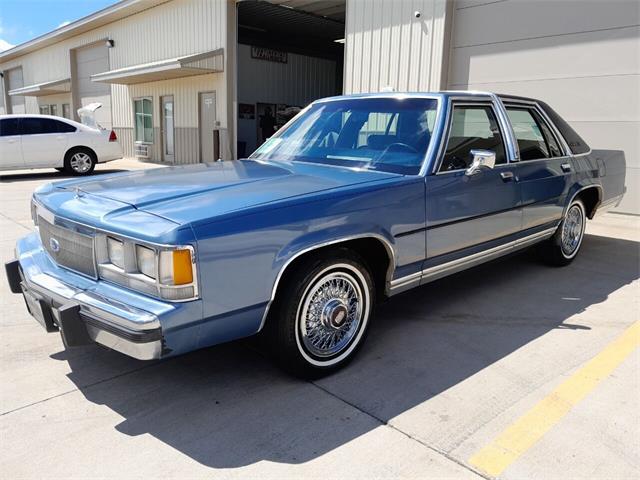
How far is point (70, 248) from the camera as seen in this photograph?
2.88m

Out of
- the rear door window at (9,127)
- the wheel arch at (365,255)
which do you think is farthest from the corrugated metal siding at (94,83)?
the wheel arch at (365,255)

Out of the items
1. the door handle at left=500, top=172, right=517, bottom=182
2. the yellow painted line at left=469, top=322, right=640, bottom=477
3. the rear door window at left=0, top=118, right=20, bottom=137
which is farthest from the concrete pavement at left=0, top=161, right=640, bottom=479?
the rear door window at left=0, top=118, right=20, bottom=137

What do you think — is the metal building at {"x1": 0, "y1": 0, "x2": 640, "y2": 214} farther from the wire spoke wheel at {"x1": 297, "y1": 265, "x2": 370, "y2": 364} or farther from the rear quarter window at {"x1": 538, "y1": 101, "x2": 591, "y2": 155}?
the wire spoke wheel at {"x1": 297, "y1": 265, "x2": 370, "y2": 364}

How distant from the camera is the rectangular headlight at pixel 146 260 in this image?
95.8 inches

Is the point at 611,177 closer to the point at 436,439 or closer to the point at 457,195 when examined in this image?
the point at 457,195

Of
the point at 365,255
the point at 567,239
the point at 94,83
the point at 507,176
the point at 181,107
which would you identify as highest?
the point at 94,83

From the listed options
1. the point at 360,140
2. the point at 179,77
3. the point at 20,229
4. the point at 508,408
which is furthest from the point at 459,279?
the point at 179,77

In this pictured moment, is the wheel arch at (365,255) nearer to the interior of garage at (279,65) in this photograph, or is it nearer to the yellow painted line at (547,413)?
the yellow painted line at (547,413)

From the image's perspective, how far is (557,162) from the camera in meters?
4.90

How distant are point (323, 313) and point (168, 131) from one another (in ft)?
56.1

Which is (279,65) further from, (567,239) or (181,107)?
(567,239)

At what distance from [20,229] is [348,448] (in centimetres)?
630

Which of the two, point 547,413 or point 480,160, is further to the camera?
point 480,160

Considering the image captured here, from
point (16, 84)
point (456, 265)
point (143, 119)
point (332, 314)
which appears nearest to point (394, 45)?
point (456, 265)
